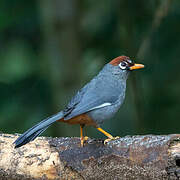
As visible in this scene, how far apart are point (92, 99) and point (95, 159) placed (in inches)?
34.9

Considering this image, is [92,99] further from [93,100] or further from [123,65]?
[123,65]

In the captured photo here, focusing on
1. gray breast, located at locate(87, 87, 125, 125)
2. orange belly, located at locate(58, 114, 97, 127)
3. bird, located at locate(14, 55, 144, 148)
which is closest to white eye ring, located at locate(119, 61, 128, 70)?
bird, located at locate(14, 55, 144, 148)

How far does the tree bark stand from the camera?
4016mm

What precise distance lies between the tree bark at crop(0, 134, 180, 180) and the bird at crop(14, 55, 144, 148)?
18 centimetres

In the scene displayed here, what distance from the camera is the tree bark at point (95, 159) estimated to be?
4016mm

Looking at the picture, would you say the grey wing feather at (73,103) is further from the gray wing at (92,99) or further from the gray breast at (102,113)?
the gray breast at (102,113)

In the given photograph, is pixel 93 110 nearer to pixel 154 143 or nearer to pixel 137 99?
pixel 154 143

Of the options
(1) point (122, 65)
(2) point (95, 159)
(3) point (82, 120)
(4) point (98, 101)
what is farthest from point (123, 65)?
(2) point (95, 159)

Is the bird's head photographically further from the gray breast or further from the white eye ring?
the gray breast

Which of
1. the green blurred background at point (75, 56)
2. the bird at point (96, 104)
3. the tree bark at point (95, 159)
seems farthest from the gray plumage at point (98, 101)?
the green blurred background at point (75, 56)

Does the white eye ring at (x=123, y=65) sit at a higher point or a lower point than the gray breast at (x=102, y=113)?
higher

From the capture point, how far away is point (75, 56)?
706 centimetres

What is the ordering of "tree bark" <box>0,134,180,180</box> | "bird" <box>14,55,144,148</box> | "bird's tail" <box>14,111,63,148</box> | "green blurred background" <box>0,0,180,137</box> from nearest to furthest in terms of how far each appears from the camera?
"tree bark" <box>0,134,180,180</box> < "bird's tail" <box>14,111,63,148</box> < "bird" <box>14,55,144,148</box> < "green blurred background" <box>0,0,180,137</box>

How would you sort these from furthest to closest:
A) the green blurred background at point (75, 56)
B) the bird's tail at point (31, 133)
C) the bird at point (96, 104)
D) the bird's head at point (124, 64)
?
the green blurred background at point (75, 56), the bird's head at point (124, 64), the bird at point (96, 104), the bird's tail at point (31, 133)
